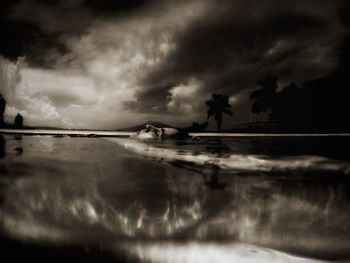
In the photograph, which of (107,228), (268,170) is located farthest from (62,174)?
(268,170)

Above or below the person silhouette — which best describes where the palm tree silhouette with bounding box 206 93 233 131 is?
above

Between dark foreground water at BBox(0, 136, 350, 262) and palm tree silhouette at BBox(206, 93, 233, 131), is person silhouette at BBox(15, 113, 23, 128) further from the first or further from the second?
dark foreground water at BBox(0, 136, 350, 262)

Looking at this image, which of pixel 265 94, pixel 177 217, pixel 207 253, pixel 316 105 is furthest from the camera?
pixel 265 94

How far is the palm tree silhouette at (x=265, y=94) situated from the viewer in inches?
1058

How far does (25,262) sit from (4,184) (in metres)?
1.50

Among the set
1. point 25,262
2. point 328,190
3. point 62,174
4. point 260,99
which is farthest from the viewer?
point 260,99

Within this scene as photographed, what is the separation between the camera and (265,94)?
2719cm

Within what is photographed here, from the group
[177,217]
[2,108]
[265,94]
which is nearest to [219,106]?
[265,94]

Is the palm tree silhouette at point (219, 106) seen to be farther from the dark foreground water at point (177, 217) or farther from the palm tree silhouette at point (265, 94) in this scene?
the dark foreground water at point (177, 217)

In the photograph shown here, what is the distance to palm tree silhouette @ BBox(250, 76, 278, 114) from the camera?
88.2ft

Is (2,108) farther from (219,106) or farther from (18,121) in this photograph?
(219,106)

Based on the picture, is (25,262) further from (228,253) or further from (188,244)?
(228,253)

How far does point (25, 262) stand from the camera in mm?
870

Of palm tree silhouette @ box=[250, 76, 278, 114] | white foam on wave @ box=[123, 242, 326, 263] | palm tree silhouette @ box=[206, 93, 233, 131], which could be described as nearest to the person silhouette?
palm tree silhouette @ box=[206, 93, 233, 131]
